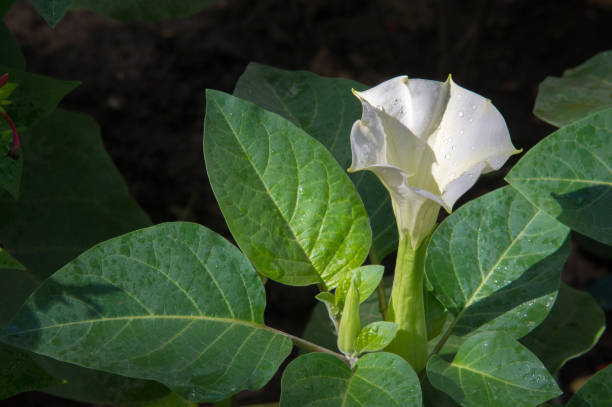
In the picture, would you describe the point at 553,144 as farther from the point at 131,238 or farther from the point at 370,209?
the point at 131,238

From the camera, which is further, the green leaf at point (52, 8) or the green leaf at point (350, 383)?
the green leaf at point (52, 8)

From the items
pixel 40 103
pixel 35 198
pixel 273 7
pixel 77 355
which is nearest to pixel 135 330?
pixel 77 355

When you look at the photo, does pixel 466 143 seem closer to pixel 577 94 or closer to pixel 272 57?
pixel 577 94

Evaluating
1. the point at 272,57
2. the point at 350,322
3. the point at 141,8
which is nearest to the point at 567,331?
the point at 350,322

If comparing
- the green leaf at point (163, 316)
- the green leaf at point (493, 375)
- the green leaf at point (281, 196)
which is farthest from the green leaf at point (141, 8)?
the green leaf at point (493, 375)

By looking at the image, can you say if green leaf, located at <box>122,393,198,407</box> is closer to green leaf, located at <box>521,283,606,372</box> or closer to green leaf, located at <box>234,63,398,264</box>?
green leaf, located at <box>234,63,398,264</box>

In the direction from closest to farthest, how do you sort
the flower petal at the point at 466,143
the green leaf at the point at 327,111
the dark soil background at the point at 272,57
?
the flower petal at the point at 466,143 → the green leaf at the point at 327,111 → the dark soil background at the point at 272,57

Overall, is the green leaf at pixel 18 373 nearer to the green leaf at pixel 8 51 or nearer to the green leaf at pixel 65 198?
the green leaf at pixel 65 198
